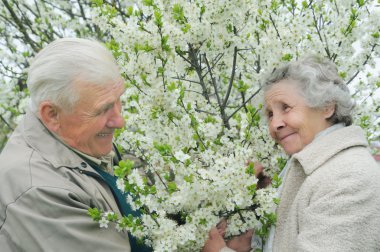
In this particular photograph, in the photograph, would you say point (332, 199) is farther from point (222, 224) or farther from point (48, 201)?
point (48, 201)

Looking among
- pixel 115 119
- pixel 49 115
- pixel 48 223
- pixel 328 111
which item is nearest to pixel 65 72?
pixel 49 115

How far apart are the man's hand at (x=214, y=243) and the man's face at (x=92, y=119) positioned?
74 centimetres

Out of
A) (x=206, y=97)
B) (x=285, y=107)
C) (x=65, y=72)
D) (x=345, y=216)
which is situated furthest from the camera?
(x=206, y=97)

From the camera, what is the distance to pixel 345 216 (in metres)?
1.95

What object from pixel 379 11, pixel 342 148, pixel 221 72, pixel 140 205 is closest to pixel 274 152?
pixel 342 148

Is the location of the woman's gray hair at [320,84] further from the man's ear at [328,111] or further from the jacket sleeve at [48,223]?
the jacket sleeve at [48,223]

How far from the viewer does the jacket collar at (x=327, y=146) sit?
2.24 m

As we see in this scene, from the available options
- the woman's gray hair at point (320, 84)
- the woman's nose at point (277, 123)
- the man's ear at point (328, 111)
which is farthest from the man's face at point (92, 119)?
the man's ear at point (328, 111)

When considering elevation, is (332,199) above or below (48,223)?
above

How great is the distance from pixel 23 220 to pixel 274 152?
152 cm

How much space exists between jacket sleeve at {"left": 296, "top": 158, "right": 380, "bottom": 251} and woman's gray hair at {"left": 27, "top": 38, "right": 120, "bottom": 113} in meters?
1.22

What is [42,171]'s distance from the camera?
2.11m

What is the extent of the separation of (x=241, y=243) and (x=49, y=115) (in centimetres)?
130

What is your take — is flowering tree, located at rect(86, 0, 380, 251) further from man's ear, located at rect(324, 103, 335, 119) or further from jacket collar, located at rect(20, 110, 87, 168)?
man's ear, located at rect(324, 103, 335, 119)
